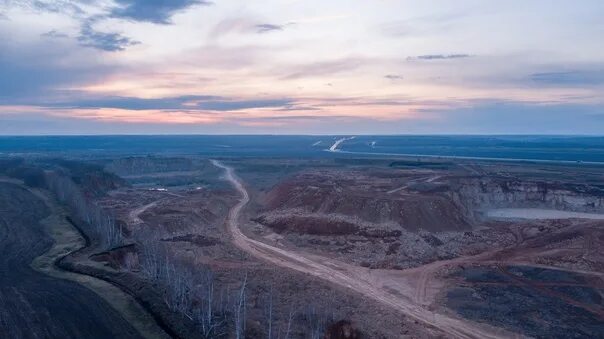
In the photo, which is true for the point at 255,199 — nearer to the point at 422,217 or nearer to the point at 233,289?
the point at 422,217

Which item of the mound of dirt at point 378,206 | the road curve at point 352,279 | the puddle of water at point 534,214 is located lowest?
the road curve at point 352,279

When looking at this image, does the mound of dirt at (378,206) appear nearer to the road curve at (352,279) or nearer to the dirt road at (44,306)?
the road curve at (352,279)

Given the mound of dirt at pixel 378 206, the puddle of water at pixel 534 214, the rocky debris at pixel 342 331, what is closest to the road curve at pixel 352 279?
the rocky debris at pixel 342 331

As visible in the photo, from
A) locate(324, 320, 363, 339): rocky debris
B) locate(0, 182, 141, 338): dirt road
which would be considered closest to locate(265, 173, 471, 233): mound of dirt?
locate(324, 320, 363, 339): rocky debris

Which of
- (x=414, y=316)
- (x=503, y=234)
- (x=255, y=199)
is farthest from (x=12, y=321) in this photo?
(x=255, y=199)

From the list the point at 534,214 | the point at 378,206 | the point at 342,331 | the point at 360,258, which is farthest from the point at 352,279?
the point at 534,214

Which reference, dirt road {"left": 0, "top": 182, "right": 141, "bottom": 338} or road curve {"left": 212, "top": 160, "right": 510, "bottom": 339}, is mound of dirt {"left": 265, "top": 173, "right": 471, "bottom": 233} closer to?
road curve {"left": 212, "top": 160, "right": 510, "bottom": 339}
